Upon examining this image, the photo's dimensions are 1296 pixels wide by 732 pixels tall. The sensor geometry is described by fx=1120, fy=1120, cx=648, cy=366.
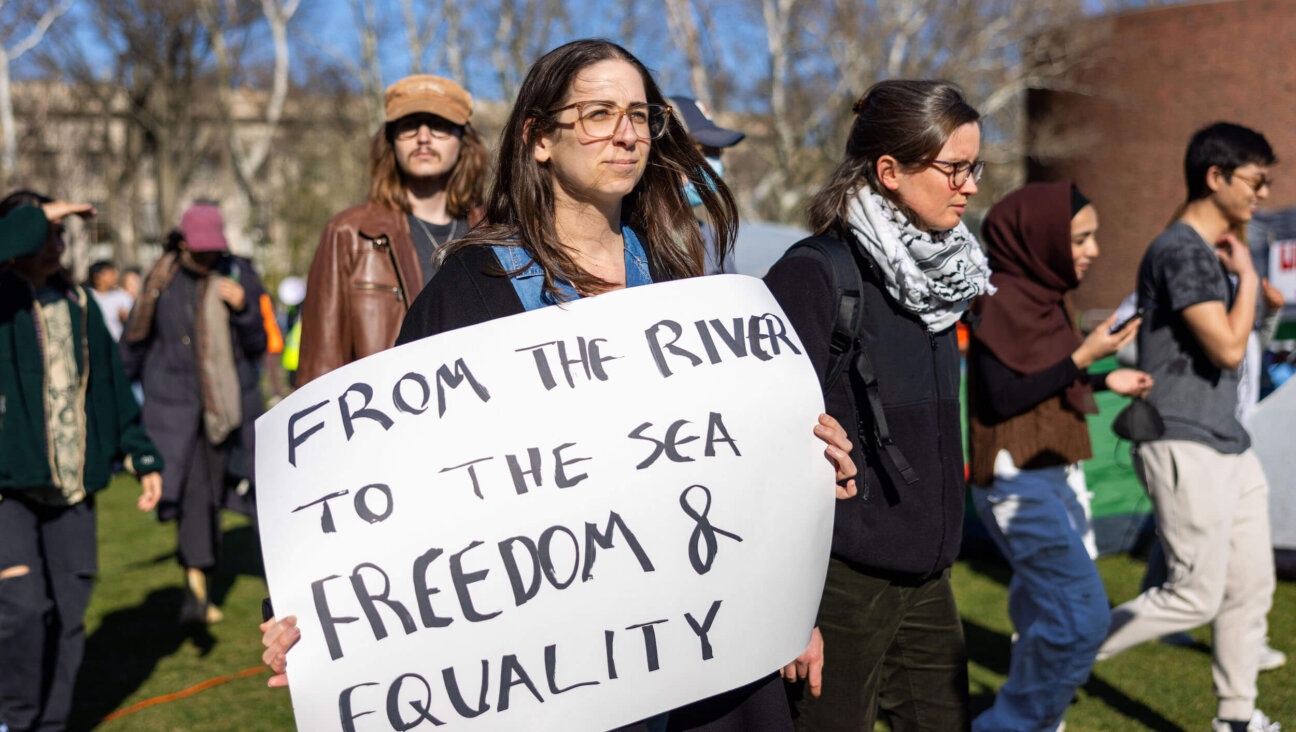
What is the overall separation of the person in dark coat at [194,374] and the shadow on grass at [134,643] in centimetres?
44

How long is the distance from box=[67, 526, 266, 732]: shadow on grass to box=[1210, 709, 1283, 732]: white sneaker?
4.35 metres

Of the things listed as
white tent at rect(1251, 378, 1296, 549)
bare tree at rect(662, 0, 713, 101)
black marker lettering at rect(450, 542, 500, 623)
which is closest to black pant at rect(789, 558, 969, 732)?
black marker lettering at rect(450, 542, 500, 623)

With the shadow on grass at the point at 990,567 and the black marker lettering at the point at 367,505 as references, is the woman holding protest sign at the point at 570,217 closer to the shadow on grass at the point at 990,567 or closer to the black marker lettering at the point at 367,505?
the black marker lettering at the point at 367,505

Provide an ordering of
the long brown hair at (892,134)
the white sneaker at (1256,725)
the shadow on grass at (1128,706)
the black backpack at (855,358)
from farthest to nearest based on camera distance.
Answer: the shadow on grass at (1128,706)
the white sneaker at (1256,725)
the long brown hair at (892,134)
the black backpack at (855,358)

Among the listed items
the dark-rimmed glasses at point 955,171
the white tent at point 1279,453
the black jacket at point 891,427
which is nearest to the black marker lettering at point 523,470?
the black jacket at point 891,427

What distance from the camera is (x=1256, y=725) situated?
390 cm

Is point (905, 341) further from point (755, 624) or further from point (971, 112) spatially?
point (755, 624)

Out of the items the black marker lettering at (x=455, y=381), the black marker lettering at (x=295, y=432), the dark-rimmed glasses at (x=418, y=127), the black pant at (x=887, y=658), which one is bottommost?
the black pant at (x=887, y=658)

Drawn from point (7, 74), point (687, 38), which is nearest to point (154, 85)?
point (7, 74)

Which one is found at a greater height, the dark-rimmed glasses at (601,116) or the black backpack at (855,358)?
the dark-rimmed glasses at (601,116)

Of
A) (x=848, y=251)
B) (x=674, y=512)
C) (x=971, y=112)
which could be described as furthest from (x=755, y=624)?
(x=971, y=112)

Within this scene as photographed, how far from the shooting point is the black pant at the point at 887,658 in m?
2.58

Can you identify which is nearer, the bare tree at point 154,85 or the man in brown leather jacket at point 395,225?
the man in brown leather jacket at point 395,225

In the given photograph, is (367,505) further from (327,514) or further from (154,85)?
(154,85)
